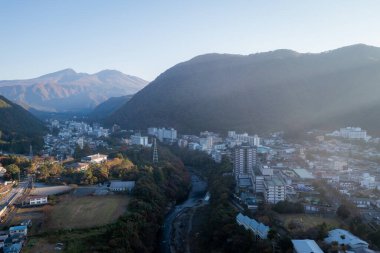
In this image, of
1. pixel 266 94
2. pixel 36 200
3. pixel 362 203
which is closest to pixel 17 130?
pixel 36 200

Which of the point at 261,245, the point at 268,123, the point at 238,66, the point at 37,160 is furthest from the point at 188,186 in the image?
the point at 238,66

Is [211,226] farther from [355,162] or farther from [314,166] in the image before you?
[355,162]

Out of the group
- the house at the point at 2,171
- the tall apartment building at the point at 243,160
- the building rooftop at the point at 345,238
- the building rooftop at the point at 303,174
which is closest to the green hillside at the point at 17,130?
the house at the point at 2,171

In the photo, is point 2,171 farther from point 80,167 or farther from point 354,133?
point 354,133

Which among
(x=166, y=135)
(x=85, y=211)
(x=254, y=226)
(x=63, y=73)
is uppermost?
(x=63, y=73)

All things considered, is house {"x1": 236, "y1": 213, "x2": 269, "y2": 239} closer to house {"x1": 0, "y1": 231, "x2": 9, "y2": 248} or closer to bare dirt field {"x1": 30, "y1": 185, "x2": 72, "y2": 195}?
house {"x1": 0, "y1": 231, "x2": 9, "y2": 248}

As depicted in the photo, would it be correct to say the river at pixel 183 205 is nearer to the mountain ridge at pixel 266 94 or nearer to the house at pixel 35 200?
the house at pixel 35 200
